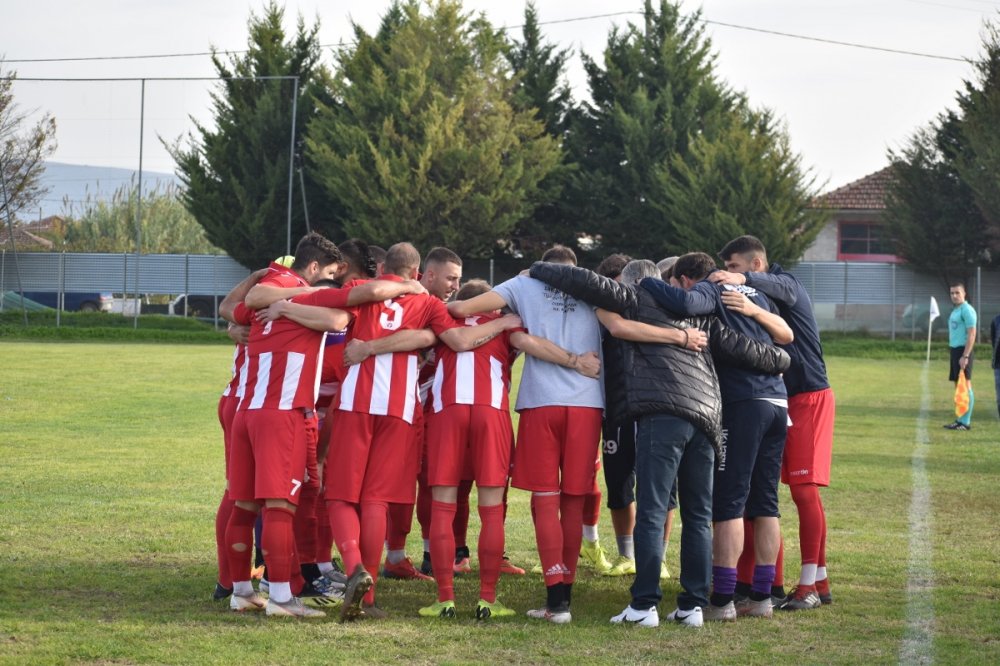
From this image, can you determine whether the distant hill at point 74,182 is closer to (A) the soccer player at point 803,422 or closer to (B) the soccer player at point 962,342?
(B) the soccer player at point 962,342

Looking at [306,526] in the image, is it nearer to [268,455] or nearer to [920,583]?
[268,455]

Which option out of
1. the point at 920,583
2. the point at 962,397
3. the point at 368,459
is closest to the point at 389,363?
the point at 368,459

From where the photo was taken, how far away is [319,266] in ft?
23.2

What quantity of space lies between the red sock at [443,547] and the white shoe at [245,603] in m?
1.00

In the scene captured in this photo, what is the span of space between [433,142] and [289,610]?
38321mm

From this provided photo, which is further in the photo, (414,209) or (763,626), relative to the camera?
(414,209)

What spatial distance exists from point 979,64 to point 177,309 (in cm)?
3023

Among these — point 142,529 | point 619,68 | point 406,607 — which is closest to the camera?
point 406,607

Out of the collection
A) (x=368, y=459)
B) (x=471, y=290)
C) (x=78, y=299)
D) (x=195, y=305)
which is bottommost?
(x=195, y=305)

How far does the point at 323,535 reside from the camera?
24.9 ft

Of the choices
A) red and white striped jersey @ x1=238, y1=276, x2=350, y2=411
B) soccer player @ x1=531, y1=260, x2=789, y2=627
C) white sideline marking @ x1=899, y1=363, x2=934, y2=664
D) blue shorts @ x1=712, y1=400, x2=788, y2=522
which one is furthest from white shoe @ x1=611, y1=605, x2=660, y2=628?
red and white striped jersey @ x1=238, y1=276, x2=350, y2=411

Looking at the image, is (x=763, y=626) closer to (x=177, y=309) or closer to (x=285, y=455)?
(x=285, y=455)

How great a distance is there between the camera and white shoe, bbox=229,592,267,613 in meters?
6.86

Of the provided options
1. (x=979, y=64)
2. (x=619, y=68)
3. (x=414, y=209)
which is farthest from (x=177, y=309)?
(x=979, y=64)
